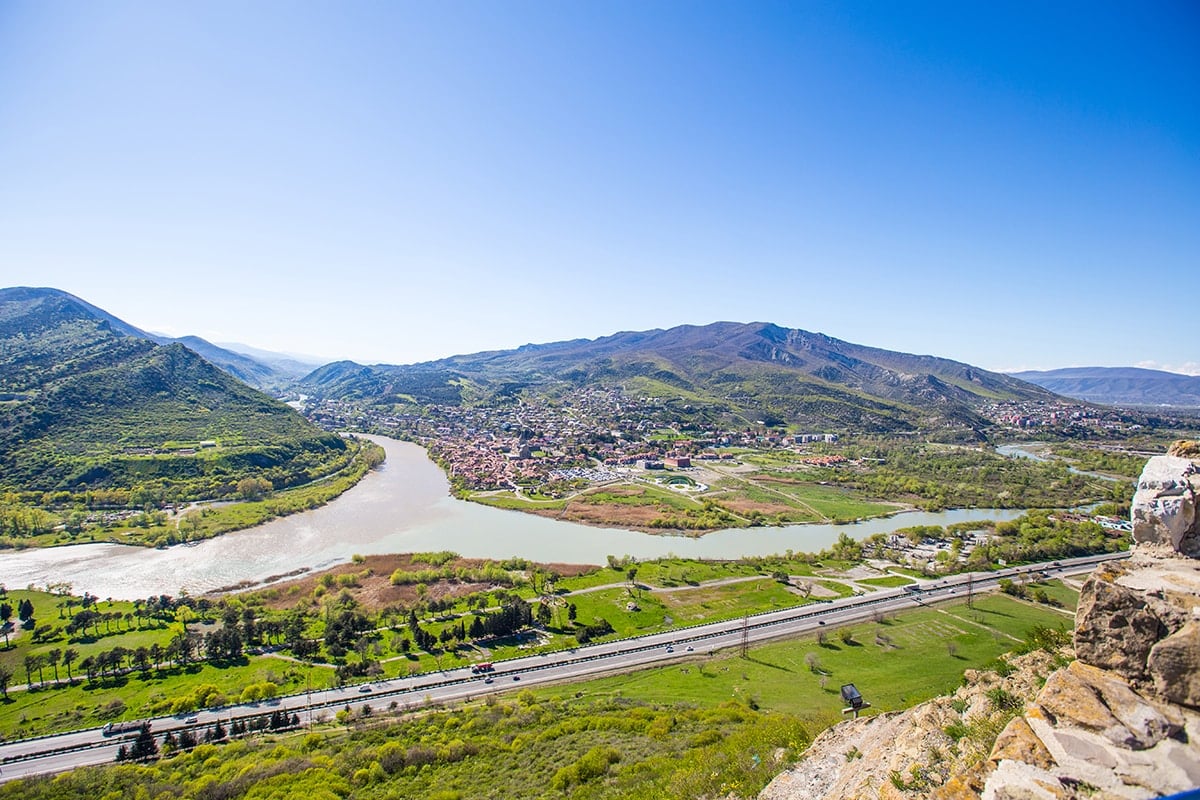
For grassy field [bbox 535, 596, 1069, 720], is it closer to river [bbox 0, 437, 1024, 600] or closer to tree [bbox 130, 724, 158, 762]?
tree [bbox 130, 724, 158, 762]

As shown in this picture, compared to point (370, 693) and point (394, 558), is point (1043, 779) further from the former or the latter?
point (394, 558)

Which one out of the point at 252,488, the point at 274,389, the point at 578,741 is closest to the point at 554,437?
the point at 252,488

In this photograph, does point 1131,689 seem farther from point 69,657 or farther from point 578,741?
point 69,657

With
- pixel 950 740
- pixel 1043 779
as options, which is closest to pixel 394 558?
pixel 950 740

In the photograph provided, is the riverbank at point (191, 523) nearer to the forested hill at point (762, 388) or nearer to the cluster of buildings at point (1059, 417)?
the forested hill at point (762, 388)

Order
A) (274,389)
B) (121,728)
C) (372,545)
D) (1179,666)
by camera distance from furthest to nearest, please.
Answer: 1. (274,389)
2. (372,545)
3. (121,728)
4. (1179,666)

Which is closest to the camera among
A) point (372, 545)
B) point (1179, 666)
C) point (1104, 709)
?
point (1179, 666)

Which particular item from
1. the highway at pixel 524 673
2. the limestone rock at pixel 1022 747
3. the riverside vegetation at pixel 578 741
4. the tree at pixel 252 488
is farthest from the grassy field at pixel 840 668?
the tree at pixel 252 488

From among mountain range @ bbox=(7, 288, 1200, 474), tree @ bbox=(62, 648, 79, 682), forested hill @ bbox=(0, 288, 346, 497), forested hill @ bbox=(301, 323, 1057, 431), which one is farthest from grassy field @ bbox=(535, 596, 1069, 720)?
forested hill @ bbox=(301, 323, 1057, 431)
